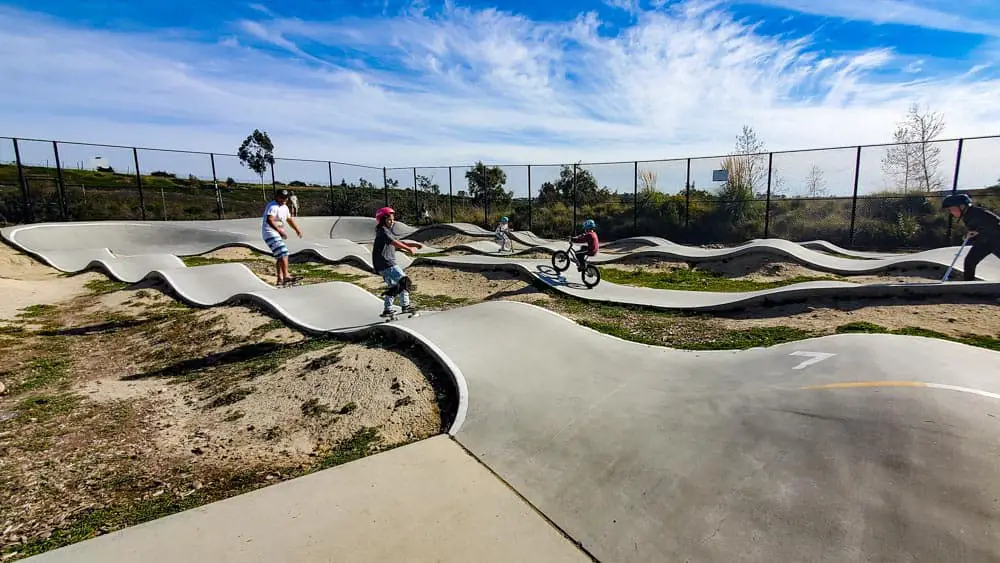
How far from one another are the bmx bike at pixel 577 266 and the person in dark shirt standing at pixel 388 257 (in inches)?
168

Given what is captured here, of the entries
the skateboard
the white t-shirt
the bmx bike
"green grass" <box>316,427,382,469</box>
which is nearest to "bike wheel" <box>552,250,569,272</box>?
the bmx bike

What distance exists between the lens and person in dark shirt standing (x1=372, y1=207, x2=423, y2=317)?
631 cm

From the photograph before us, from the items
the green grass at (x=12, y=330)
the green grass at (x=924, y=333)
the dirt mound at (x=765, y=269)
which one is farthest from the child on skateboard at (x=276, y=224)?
the dirt mound at (x=765, y=269)

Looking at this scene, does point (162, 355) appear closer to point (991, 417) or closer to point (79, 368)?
point (79, 368)

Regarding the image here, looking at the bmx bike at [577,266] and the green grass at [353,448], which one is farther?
the bmx bike at [577,266]

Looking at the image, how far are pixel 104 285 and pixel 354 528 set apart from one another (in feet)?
40.9

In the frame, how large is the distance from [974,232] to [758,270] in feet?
13.9

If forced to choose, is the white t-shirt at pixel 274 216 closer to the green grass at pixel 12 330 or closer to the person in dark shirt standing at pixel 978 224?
the green grass at pixel 12 330

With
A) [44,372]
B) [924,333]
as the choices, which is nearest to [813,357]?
[924,333]

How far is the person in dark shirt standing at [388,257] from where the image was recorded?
6309 millimetres

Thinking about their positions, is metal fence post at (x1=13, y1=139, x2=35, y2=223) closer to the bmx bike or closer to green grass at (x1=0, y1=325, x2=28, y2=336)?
green grass at (x1=0, y1=325, x2=28, y2=336)

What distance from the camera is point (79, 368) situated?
6.16 m

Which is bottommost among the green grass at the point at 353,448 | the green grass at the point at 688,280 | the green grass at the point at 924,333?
the green grass at the point at 353,448

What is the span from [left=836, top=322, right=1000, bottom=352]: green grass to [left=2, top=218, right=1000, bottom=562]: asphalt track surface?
2.12 meters
